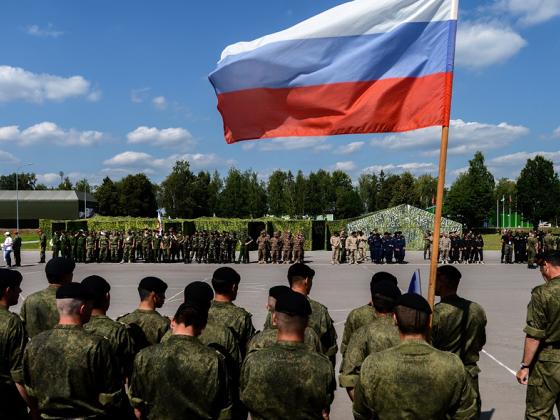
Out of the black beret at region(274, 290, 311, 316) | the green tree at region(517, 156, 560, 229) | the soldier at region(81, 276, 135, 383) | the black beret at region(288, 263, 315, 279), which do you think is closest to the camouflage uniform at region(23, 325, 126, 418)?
the soldier at region(81, 276, 135, 383)

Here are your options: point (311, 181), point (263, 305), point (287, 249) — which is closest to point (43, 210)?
point (311, 181)

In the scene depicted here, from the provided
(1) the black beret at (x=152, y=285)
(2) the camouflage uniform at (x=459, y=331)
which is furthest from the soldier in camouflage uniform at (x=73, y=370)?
(2) the camouflage uniform at (x=459, y=331)

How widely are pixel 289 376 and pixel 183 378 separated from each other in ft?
2.20

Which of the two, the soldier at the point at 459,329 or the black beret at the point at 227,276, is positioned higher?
the black beret at the point at 227,276

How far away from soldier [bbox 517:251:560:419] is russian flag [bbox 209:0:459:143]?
186 centimetres

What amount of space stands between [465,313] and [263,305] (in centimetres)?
944

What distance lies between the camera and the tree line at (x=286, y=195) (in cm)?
8519

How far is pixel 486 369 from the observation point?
805cm

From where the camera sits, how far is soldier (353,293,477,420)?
3090 mm

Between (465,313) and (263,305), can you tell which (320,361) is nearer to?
(465,313)

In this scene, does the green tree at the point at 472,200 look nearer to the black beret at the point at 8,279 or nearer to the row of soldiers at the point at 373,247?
the row of soldiers at the point at 373,247

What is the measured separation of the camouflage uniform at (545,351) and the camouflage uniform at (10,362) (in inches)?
169

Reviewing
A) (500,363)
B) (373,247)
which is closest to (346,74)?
(500,363)

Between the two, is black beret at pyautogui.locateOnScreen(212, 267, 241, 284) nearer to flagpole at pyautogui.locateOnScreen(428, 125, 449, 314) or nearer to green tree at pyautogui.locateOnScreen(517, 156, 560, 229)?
flagpole at pyautogui.locateOnScreen(428, 125, 449, 314)
